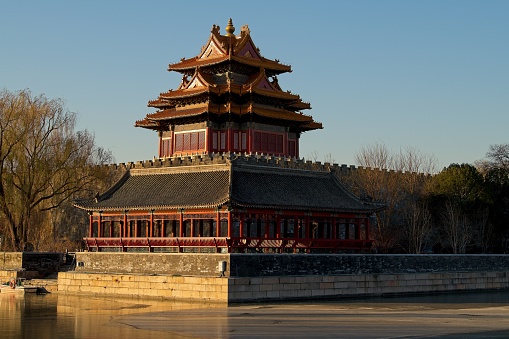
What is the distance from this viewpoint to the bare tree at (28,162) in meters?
51.7

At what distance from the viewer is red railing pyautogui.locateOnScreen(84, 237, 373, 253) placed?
136 ft

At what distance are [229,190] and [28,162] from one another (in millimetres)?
15507

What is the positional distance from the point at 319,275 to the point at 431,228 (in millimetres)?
18377

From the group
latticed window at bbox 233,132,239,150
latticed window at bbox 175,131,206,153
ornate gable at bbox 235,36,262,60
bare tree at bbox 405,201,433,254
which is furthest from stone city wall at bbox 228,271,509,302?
ornate gable at bbox 235,36,262,60

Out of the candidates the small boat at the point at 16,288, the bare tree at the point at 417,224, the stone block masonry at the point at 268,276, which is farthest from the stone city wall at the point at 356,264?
the small boat at the point at 16,288

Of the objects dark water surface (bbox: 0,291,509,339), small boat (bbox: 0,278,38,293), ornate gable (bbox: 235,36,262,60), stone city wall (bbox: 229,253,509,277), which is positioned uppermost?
ornate gable (bbox: 235,36,262,60)

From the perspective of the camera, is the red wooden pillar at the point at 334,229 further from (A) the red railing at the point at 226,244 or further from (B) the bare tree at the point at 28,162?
(B) the bare tree at the point at 28,162

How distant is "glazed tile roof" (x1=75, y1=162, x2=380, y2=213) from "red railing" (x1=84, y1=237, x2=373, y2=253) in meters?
1.63

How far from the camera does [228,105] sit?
52.9m

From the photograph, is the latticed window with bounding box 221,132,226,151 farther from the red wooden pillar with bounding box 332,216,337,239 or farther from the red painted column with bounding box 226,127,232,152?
the red wooden pillar with bounding box 332,216,337,239

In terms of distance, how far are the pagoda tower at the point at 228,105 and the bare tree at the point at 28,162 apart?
617 cm

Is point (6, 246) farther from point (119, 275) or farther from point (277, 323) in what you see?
point (277, 323)

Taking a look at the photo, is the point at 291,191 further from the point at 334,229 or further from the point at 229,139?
the point at 229,139

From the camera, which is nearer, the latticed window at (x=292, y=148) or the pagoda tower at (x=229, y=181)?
the pagoda tower at (x=229, y=181)
